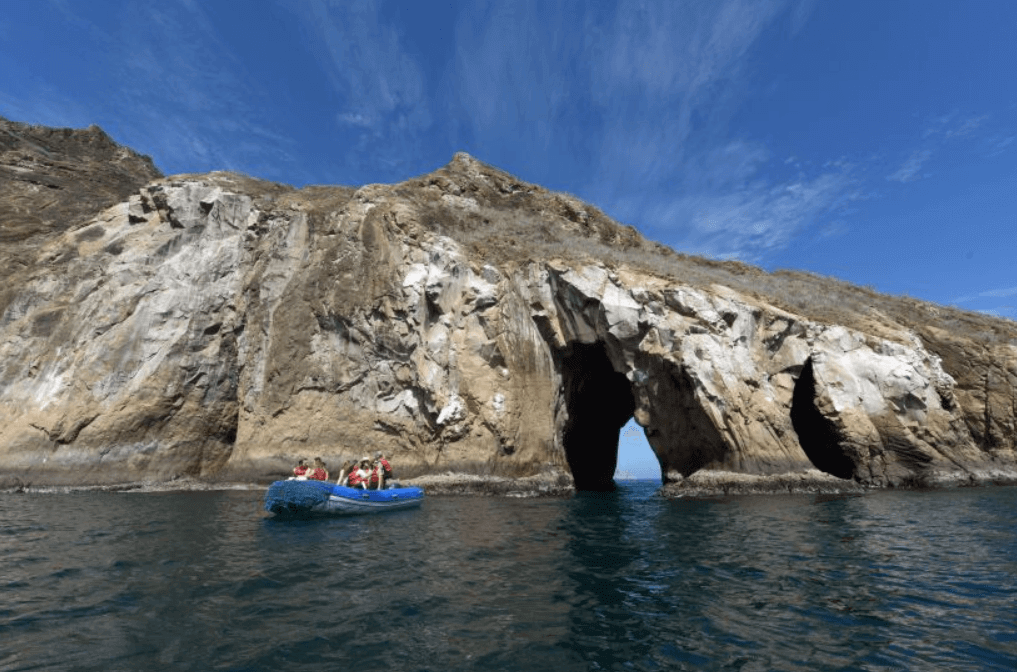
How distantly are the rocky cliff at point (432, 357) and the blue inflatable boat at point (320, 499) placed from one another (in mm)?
10086

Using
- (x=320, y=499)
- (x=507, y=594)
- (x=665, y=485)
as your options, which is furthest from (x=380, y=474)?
(x=665, y=485)

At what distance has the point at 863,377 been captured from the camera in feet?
95.3

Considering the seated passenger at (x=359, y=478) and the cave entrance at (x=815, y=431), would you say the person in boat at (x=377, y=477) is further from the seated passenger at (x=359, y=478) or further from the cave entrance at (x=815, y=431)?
the cave entrance at (x=815, y=431)

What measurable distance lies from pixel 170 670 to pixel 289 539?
8055mm

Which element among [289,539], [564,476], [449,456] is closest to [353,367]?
[449,456]

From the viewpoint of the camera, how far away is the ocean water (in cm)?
636

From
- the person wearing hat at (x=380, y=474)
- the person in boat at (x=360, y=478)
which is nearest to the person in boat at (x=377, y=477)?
the person wearing hat at (x=380, y=474)

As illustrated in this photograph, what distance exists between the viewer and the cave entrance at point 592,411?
1313 inches

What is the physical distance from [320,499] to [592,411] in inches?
1000

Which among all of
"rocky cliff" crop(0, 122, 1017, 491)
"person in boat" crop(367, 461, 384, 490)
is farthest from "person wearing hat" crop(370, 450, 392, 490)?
"rocky cliff" crop(0, 122, 1017, 491)

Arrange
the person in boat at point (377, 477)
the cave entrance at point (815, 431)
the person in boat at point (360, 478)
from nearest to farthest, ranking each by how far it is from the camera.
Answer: the person in boat at point (360, 478) → the person in boat at point (377, 477) → the cave entrance at point (815, 431)

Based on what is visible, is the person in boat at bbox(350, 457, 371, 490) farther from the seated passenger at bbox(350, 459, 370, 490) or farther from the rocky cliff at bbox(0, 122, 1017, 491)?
the rocky cliff at bbox(0, 122, 1017, 491)

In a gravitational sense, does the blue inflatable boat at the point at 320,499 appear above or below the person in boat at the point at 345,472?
below

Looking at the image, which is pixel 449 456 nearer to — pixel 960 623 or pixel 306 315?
pixel 306 315
